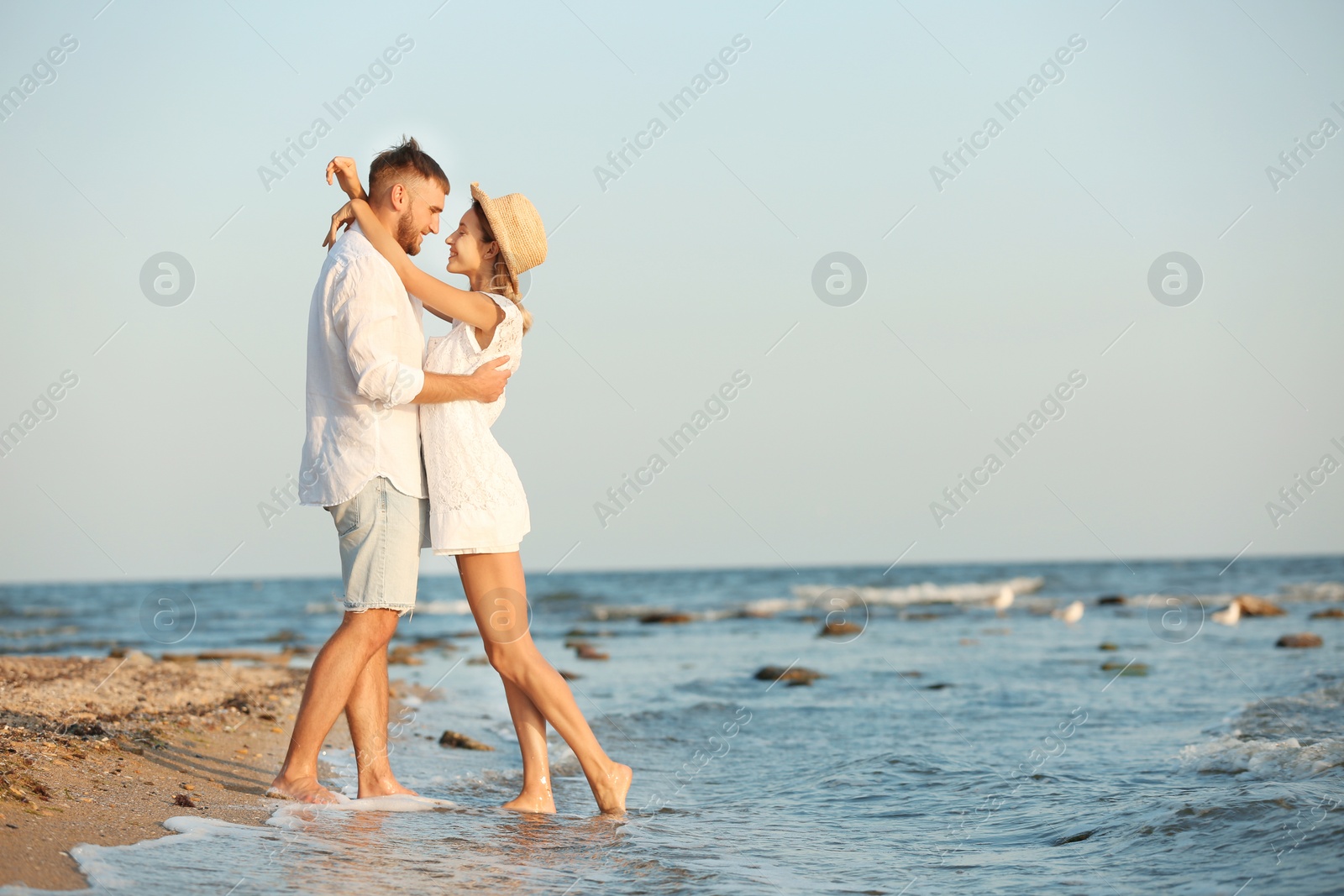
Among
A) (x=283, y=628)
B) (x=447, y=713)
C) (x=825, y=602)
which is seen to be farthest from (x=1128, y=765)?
(x=825, y=602)

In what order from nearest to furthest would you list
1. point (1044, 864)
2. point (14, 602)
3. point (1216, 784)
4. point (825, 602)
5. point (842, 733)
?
1. point (1044, 864)
2. point (1216, 784)
3. point (842, 733)
4. point (825, 602)
5. point (14, 602)

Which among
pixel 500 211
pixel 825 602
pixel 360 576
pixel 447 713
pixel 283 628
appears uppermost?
pixel 500 211

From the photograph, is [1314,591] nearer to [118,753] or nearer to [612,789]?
[612,789]

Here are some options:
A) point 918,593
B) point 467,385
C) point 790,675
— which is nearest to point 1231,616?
point 790,675

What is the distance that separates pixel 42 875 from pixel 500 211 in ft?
8.40

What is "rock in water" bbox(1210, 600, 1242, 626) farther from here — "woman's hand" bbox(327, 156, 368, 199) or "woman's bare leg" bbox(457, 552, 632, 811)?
"woman's hand" bbox(327, 156, 368, 199)

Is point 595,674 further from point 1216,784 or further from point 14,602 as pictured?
point 14,602

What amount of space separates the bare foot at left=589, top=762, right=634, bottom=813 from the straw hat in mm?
1915

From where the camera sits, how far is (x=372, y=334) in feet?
12.0

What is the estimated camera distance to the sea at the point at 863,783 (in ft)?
10.4

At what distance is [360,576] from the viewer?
380 centimetres

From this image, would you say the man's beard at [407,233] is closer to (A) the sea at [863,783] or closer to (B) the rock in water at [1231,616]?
(A) the sea at [863,783]

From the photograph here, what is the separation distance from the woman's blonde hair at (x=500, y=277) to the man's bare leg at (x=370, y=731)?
142 centimetres

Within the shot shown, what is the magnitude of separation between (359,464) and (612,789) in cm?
158
